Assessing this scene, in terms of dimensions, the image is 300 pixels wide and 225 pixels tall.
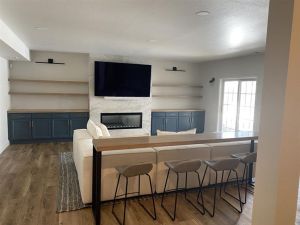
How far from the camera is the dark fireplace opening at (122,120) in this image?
6746 millimetres

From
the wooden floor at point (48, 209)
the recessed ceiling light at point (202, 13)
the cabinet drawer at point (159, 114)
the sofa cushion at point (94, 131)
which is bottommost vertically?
the wooden floor at point (48, 209)

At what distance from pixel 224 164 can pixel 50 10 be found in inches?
114

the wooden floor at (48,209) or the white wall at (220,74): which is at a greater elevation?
the white wall at (220,74)

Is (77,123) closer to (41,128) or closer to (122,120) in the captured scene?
(41,128)

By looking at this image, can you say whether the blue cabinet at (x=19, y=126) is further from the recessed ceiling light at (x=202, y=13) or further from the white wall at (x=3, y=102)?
the recessed ceiling light at (x=202, y=13)

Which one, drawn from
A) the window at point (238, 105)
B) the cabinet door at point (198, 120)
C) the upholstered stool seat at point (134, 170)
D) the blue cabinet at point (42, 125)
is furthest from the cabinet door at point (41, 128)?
the window at point (238, 105)

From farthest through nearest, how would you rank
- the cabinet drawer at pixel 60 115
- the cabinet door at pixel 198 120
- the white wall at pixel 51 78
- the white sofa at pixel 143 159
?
the cabinet door at pixel 198 120
the white wall at pixel 51 78
the cabinet drawer at pixel 60 115
the white sofa at pixel 143 159

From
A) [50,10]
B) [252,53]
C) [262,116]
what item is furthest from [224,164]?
[252,53]

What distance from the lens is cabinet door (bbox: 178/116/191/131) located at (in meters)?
7.51

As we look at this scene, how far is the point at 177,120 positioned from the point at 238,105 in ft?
6.51

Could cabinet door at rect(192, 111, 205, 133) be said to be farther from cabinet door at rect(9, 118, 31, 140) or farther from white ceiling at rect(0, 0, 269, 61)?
cabinet door at rect(9, 118, 31, 140)

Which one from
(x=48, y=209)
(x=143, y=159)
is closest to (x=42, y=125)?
(x=48, y=209)

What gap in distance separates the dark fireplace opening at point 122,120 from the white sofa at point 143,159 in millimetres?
3029

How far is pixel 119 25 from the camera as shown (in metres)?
3.33
